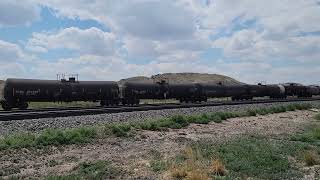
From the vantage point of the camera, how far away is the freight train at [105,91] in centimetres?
4028

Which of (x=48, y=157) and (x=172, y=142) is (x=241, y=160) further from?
(x=48, y=157)

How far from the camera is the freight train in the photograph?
40.3 m

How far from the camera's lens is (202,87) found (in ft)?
195

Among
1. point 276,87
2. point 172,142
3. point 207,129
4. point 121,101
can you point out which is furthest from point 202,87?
point 172,142

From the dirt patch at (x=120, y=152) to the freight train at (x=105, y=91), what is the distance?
816 inches

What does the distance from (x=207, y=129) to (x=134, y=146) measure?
23.6 ft

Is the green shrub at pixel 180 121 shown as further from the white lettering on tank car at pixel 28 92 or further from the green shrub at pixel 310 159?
the white lettering on tank car at pixel 28 92

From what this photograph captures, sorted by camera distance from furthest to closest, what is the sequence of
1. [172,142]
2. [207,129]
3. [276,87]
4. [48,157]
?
[276,87]
[207,129]
[172,142]
[48,157]

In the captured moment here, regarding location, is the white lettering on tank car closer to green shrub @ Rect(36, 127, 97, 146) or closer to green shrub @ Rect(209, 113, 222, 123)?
green shrub @ Rect(209, 113, 222, 123)

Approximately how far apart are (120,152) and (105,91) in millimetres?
30762

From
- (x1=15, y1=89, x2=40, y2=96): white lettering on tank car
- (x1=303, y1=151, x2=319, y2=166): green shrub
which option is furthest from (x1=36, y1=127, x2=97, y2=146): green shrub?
(x1=15, y1=89, x2=40, y2=96): white lettering on tank car

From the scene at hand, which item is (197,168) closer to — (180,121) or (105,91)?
(180,121)

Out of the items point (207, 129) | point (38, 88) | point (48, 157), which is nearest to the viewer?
point (48, 157)

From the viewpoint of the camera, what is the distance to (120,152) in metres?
16.4
